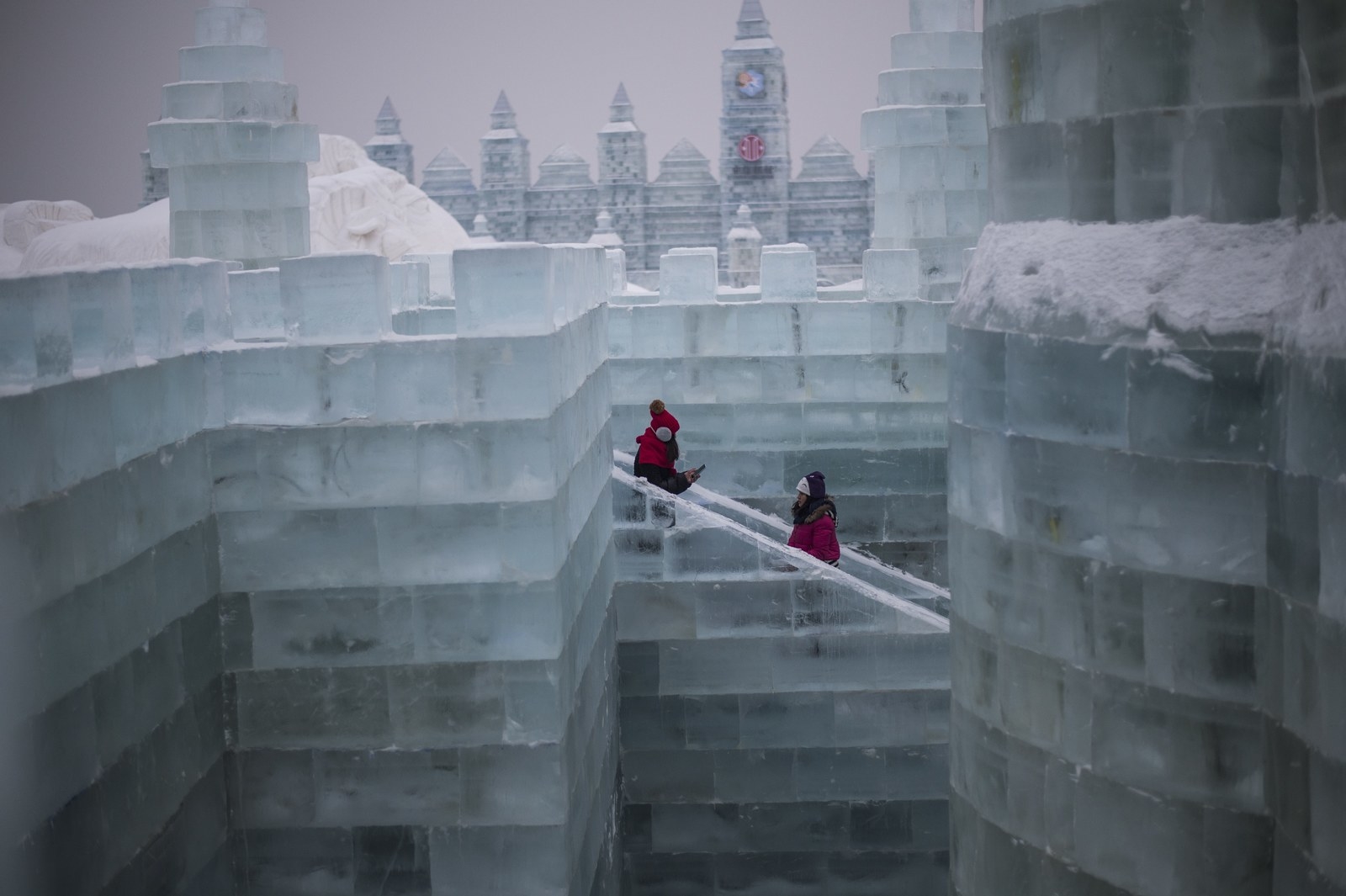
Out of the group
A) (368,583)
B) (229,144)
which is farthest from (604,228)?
(368,583)

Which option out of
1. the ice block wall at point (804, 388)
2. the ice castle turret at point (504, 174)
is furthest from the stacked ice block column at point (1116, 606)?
the ice castle turret at point (504, 174)

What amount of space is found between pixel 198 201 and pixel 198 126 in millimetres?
585

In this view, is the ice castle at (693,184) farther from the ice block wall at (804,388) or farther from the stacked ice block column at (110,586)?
the stacked ice block column at (110,586)

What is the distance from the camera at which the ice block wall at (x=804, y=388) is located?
36.1 ft

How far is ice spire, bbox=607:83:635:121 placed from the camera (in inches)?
1784

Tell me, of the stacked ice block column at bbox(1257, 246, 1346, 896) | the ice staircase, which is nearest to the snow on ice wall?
the ice staircase

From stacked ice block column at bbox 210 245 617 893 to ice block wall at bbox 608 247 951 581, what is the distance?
18.3 ft

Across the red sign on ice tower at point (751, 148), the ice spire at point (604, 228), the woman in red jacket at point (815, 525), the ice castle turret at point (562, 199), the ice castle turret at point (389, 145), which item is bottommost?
the woman in red jacket at point (815, 525)

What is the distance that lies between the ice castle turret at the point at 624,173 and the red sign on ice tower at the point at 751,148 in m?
3.38

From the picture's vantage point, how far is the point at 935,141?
12.1 metres

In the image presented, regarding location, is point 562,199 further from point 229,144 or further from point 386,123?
point 229,144

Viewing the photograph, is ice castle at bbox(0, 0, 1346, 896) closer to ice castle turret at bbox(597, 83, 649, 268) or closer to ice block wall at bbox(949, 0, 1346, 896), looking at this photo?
ice block wall at bbox(949, 0, 1346, 896)

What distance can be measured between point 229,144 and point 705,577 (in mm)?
5493

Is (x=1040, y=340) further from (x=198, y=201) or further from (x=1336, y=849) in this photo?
(x=198, y=201)
